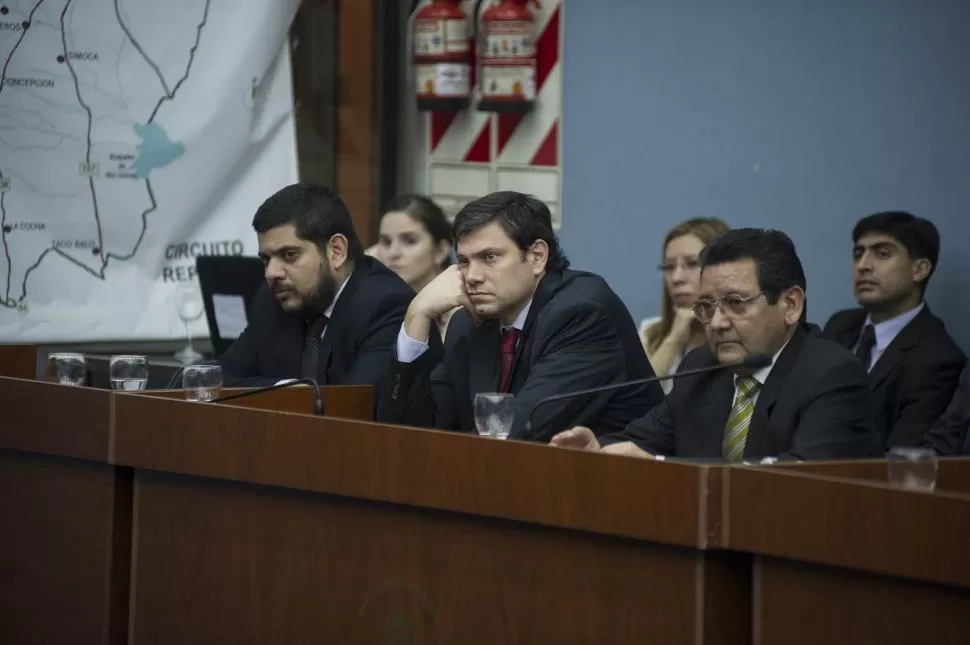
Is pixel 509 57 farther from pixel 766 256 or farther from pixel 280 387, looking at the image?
pixel 280 387

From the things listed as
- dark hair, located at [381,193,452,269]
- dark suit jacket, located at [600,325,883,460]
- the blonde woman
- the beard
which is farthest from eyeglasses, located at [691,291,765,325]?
dark hair, located at [381,193,452,269]

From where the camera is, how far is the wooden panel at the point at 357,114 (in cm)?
620

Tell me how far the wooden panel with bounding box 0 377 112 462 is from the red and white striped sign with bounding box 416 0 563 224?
2797 mm

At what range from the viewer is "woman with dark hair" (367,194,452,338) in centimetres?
542

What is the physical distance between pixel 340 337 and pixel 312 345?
13cm

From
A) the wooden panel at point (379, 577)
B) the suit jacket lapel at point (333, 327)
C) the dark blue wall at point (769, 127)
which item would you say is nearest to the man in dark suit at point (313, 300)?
the suit jacket lapel at point (333, 327)

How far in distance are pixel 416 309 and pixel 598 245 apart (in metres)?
1.72

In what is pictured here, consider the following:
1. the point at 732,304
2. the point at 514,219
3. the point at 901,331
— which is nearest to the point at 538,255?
the point at 514,219

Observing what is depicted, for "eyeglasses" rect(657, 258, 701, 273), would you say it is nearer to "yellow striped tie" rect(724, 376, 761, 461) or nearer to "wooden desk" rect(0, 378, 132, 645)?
"yellow striped tie" rect(724, 376, 761, 461)

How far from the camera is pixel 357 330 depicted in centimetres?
429

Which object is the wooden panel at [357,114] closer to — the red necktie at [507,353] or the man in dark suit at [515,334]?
the man in dark suit at [515,334]

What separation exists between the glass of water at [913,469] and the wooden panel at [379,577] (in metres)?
0.31

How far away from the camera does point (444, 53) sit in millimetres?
5973

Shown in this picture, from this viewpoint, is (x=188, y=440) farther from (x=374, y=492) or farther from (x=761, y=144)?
(x=761, y=144)
